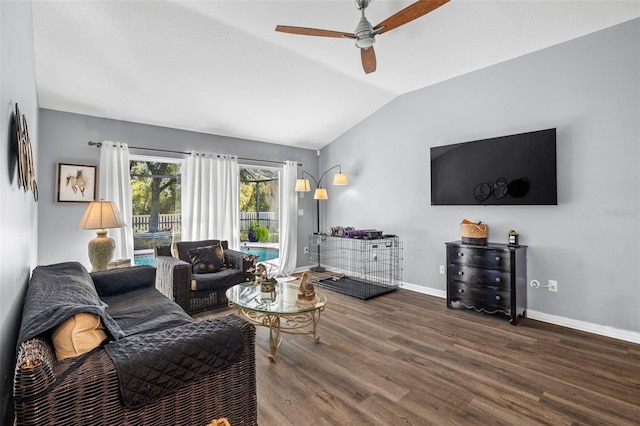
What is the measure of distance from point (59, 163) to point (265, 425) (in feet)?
11.8

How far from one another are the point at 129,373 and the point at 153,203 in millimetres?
3579

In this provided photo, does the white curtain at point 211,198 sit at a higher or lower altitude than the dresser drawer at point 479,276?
higher

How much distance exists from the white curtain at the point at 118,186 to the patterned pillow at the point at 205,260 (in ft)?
2.61

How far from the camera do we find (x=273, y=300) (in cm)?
271

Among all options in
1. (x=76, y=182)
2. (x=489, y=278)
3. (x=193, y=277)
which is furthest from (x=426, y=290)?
(x=76, y=182)

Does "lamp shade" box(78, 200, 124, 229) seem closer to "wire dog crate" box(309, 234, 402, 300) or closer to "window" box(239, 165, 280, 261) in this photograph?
"window" box(239, 165, 280, 261)

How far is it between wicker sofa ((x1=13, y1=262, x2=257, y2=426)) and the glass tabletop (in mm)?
872

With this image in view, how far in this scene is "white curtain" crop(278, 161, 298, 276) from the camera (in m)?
5.55

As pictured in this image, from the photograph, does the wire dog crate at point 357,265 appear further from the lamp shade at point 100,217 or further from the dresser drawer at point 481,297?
the lamp shade at point 100,217

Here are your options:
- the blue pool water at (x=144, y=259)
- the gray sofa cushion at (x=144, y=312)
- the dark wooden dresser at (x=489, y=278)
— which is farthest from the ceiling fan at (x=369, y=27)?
the blue pool water at (x=144, y=259)

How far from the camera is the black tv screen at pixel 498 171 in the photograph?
3.26m

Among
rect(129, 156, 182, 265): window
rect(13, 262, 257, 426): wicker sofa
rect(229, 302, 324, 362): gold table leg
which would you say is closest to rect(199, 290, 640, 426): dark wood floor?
rect(229, 302, 324, 362): gold table leg

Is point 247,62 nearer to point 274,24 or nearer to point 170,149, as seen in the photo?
point 274,24

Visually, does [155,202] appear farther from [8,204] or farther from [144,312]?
[8,204]
